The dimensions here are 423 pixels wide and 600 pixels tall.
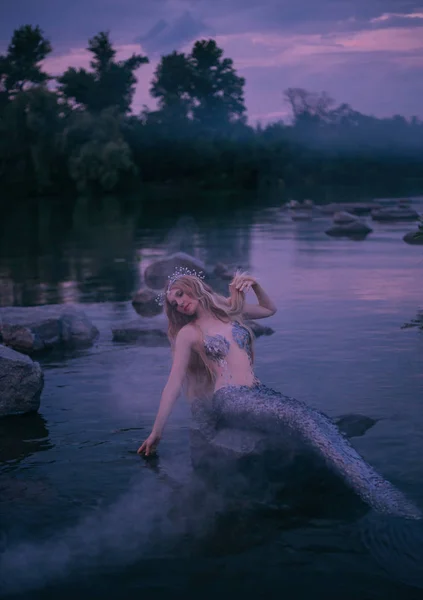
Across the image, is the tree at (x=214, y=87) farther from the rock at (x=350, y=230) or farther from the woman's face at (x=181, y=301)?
the woman's face at (x=181, y=301)

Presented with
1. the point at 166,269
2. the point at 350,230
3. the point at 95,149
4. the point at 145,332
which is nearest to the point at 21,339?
the point at 145,332

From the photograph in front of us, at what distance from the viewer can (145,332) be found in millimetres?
12117

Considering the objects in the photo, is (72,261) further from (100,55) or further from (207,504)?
(100,55)

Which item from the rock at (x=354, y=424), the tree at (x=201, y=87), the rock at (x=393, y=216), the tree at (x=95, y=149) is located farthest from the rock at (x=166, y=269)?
the tree at (x=201, y=87)

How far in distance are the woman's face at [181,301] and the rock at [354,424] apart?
2154 millimetres

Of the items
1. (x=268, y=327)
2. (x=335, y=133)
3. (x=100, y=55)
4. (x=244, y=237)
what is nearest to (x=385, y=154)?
(x=335, y=133)

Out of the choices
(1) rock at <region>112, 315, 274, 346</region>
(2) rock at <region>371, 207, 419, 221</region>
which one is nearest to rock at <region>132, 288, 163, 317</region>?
(1) rock at <region>112, 315, 274, 346</region>

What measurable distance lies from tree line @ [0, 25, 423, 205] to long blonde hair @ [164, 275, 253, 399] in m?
55.0

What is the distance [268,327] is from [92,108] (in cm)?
6161

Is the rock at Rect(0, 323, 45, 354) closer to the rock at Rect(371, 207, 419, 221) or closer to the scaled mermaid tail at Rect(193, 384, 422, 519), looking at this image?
the scaled mermaid tail at Rect(193, 384, 422, 519)

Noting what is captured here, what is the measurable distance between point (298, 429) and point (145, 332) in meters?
5.95

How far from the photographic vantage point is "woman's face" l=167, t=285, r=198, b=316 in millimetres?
6793

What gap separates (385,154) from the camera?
83688 millimetres

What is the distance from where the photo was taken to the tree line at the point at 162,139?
6450 cm
